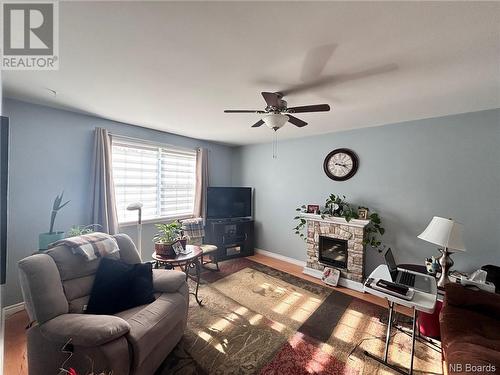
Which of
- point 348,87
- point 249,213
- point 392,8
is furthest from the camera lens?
point 249,213

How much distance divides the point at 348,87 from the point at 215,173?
Result: 3.45m

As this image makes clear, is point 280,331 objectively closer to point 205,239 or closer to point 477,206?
point 205,239

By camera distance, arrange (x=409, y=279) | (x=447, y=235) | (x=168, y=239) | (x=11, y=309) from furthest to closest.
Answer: (x=168, y=239), (x=11, y=309), (x=409, y=279), (x=447, y=235)

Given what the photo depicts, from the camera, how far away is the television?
4.34 m

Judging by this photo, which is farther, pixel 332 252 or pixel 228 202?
pixel 228 202

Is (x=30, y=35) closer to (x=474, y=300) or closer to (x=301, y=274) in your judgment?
(x=474, y=300)

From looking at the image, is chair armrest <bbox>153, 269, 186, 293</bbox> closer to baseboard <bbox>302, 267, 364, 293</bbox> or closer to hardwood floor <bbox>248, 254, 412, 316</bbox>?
hardwood floor <bbox>248, 254, 412, 316</bbox>

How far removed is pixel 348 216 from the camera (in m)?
3.09

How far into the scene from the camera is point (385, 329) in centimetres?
A: 218

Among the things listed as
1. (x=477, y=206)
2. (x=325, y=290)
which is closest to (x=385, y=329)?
(x=325, y=290)

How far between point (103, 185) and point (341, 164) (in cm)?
379

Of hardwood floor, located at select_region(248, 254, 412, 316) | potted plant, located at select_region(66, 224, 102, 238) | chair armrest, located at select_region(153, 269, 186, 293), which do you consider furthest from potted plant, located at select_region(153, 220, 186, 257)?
hardwood floor, located at select_region(248, 254, 412, 316)

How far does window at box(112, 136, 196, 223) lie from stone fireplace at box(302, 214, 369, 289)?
253 cm

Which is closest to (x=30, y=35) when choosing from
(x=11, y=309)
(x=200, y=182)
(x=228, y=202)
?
(x=11, y=309)
